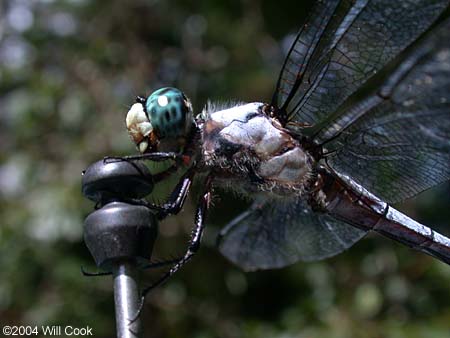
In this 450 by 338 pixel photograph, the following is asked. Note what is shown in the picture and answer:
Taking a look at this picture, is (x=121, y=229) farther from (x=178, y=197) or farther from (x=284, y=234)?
(x=284, y=234)

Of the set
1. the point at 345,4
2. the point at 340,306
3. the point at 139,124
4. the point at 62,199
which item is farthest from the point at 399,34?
the point at 62,199

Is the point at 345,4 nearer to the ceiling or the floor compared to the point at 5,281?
nearer to the ceiling

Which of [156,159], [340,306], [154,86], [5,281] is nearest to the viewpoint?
[156,159]

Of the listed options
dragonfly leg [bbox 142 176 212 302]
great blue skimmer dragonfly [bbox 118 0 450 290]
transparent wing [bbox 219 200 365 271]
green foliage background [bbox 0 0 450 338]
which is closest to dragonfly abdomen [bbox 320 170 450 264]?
great blue skimmer dragonfly [bbox 118 0 450 290]

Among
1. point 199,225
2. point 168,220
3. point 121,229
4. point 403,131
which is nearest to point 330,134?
point 403,131

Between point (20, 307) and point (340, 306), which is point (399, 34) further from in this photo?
point (20, 307)
